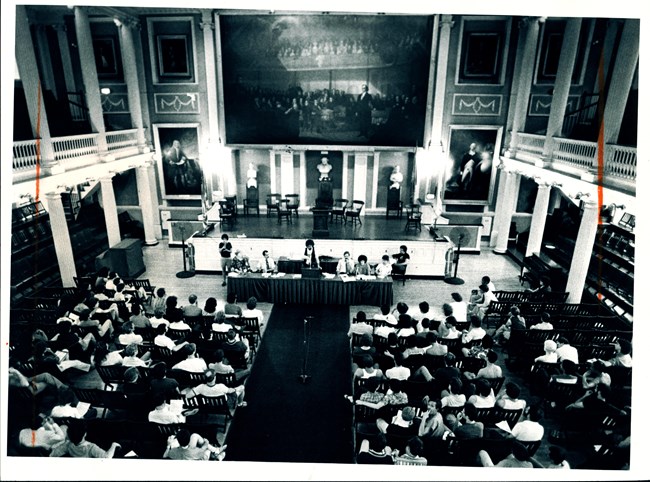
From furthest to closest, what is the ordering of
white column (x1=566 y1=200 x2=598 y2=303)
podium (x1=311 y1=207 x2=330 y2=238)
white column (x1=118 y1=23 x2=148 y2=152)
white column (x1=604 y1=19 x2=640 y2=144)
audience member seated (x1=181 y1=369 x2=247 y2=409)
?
white column (x1=118 y1=23 x2=148 y2=152), podium (x1=311 y1=207 x2=330 y2=238), white column (x1=566 y1=200 x2=598 y2=303), white column (x1=604 y1=19 x2=640 y2=144), audience member seated (x1=181 y1=369 x2=247 y2=409)

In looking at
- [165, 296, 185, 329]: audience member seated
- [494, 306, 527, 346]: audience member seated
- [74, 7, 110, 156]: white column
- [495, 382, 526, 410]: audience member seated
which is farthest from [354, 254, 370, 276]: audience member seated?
[74, 7, 110, 156]: white column

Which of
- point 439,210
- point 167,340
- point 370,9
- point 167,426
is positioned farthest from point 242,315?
point 439,210

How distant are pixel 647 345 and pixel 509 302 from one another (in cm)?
523

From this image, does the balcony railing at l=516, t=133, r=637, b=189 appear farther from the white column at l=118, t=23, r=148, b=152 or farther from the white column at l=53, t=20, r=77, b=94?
the white column at l=53, t=20, r=77, b=94

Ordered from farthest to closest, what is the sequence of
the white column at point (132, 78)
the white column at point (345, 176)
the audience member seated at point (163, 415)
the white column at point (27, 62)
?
1. the white column at point (345, 176)
2. the white column at point (132, 78)
3. the white column at point (27, 62)
4. the audience member seated at point (163, 415)

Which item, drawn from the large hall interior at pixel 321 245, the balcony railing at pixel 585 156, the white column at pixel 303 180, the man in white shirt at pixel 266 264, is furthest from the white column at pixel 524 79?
the man in white shirt at pixel 266 264

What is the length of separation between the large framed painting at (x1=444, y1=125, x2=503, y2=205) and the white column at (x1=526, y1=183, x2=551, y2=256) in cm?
272

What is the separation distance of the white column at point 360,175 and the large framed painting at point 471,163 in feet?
9.72

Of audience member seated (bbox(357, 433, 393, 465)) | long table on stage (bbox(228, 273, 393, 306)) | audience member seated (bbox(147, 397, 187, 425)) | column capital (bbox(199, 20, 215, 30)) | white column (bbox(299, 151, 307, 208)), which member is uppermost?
column capital (bbox(199, 20, 215, 30))

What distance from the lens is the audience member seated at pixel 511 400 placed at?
5.38m

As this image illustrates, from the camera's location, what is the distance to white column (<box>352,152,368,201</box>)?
15.3m

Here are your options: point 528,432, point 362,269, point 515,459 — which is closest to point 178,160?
point 362,269

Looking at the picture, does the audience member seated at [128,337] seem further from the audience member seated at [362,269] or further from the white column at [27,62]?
the audience member seated at [362,269]

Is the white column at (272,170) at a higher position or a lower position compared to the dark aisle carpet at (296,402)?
higher
